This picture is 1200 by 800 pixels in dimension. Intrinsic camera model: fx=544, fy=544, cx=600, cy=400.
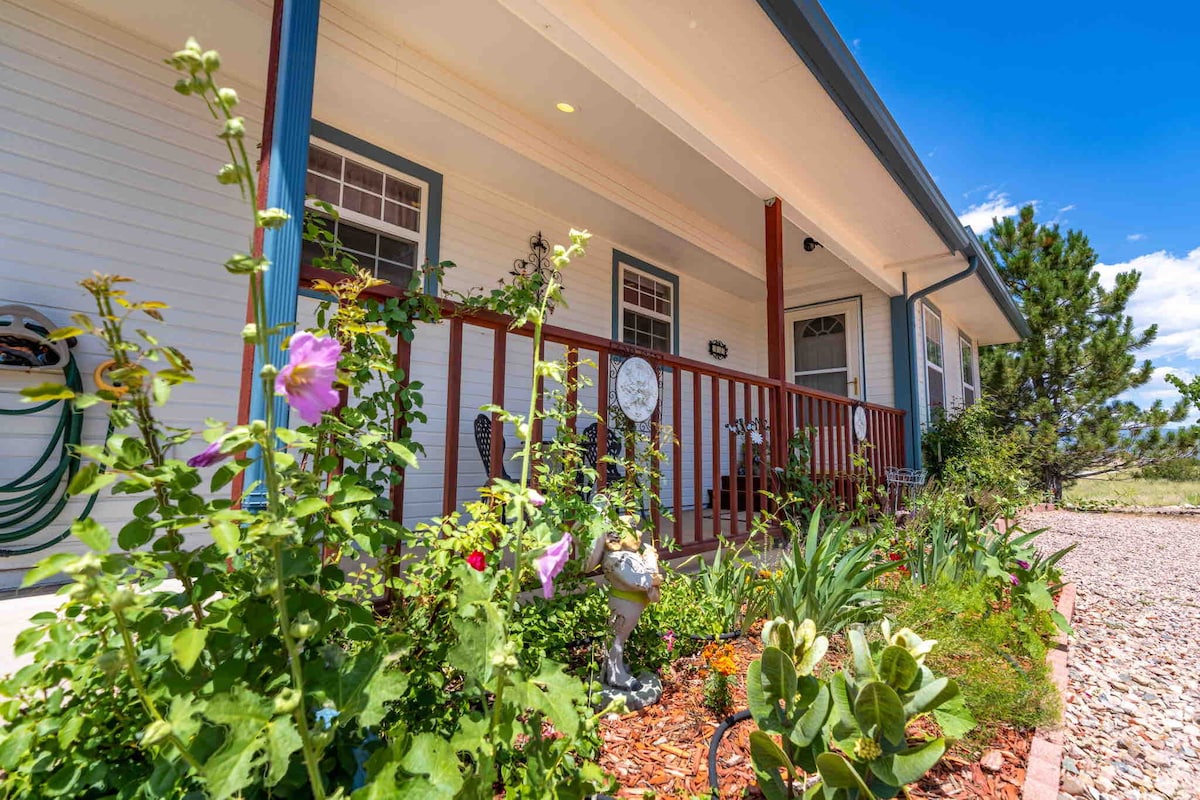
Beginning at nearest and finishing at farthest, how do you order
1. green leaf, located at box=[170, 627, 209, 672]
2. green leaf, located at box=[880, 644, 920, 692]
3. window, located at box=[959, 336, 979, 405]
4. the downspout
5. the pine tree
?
green leaf, located at box=[170, 627, 209, 672], green leaf, located at box=[880, 644, 920, 692], the downspout, window, located at box=[959, 336, 979, 405], the pine tree

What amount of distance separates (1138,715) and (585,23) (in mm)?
4003

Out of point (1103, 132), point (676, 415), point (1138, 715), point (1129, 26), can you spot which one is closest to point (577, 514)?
point (676, 415)

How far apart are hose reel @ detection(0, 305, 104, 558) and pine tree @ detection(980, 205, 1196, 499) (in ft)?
39.7

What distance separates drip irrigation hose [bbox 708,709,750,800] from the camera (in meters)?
1.33

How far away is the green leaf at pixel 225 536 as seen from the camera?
738 millimetres

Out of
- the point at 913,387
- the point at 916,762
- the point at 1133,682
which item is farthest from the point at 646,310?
the point at 916,762

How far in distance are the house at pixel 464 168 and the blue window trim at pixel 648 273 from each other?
0.05 m

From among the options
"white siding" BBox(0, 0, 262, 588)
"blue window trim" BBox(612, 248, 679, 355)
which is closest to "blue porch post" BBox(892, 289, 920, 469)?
"blue window trim" BBox(612, 248, 679, 355)

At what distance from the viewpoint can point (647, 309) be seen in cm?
583

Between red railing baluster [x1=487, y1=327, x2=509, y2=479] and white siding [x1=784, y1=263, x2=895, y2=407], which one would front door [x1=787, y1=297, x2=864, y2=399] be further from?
red railing baluster [x1=487, y1=327, x2=509, y2=479]

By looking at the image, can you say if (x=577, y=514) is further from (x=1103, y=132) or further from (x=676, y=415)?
(x=1103, y=132)

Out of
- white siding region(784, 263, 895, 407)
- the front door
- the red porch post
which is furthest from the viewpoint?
the front door

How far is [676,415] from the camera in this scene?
3027 millimetres

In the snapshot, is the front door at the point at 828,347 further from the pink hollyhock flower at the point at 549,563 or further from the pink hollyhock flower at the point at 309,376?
the pink hollyhock flower at the point at 309,376
